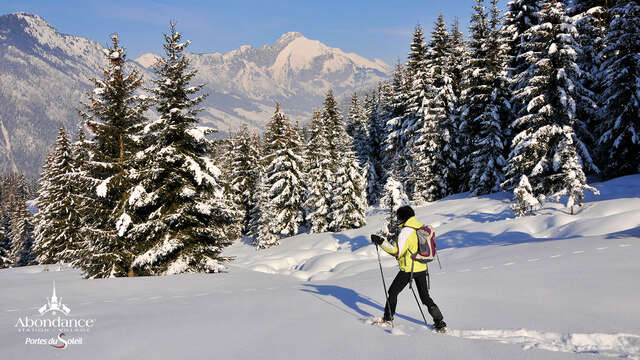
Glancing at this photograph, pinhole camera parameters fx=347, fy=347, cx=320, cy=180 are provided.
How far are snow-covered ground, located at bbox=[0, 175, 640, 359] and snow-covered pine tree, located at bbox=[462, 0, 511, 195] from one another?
14.8 m

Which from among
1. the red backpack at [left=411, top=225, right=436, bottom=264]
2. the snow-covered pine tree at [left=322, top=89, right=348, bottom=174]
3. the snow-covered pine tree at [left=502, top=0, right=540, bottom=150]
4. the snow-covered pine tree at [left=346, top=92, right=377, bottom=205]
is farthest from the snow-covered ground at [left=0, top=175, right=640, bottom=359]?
the snow-covered pine tree at [left=346, top=92, right=377, bottom=205]

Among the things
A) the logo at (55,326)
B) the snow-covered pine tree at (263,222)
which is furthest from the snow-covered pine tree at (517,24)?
the logo at (55,326)

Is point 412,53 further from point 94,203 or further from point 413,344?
point 413,344

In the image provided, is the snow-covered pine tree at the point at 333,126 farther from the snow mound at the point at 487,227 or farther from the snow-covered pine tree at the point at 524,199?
the snow-covered pine tree at the point at 524,199

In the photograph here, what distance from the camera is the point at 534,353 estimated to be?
454 cm

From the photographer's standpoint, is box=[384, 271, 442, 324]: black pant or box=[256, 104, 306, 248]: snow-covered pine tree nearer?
box=[384, 271, 442, 324]: black pant

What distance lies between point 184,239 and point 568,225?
17542mm

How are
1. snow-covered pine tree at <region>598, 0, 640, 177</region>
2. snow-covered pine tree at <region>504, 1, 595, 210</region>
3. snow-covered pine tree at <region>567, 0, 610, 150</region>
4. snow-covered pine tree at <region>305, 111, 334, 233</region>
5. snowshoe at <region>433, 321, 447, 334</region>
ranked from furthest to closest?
snow-covered pine tree at <region>305, 111, 334, 233</region>, snow-covered pine tree at <region>567, 0, 610, 150</region>, snow-covered pine tree at <region>598, 0, 640, 177</region>, snow-covered pine tree at <region>504, 1, 595, 210</region>, snowshoe at <region>433, 321, 447, 334</region>

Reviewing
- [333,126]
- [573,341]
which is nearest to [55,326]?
[573,341]

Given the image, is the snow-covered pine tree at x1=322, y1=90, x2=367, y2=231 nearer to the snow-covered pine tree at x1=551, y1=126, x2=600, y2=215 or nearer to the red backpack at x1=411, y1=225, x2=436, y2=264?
the snow-covered pine tree at x1=551, y1=126, x2=600, y2=215

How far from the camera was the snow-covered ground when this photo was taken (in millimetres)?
4875

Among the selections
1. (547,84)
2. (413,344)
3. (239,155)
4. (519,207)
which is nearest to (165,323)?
(413,344)

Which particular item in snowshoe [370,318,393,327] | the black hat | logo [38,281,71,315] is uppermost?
the black hat

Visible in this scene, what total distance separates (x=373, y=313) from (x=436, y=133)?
1123 inches
